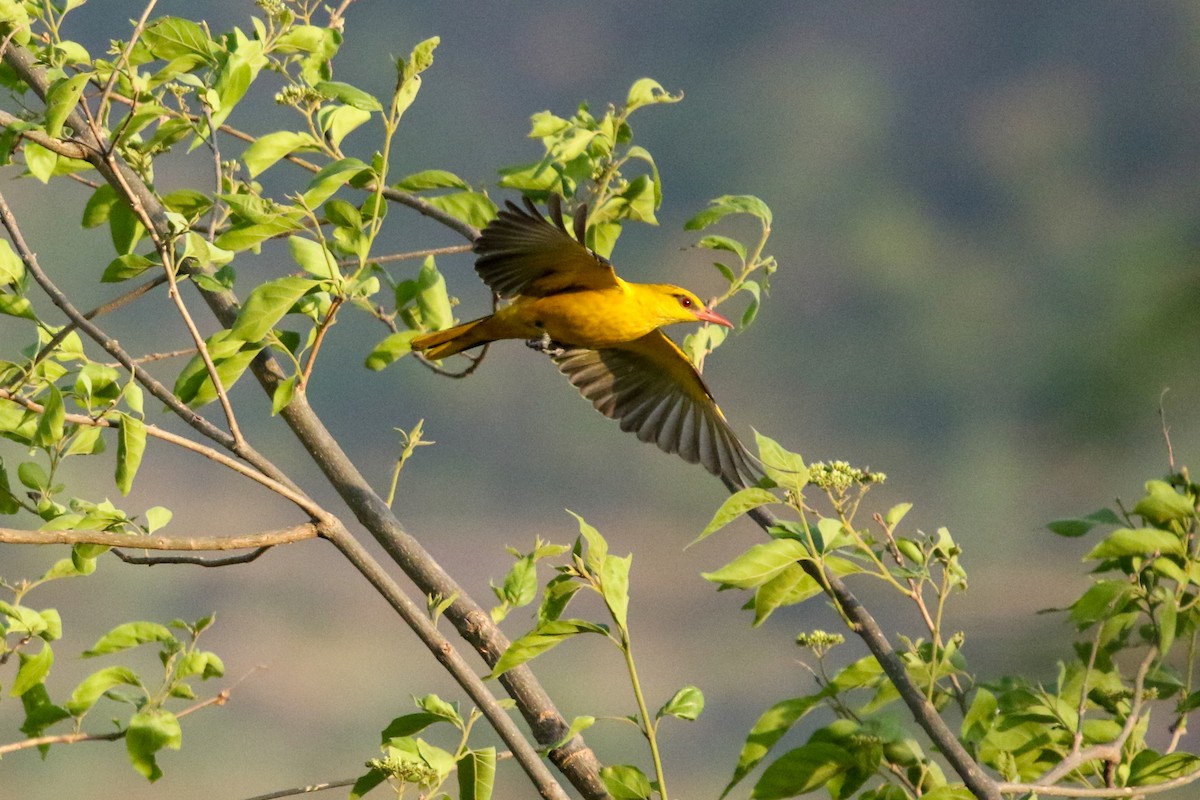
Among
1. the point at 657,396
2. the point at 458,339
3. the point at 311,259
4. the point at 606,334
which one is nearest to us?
the point at 311,259

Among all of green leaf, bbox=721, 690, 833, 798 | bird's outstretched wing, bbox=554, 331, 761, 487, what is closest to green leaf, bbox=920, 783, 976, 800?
green leaf, bbox=721, 690, 833, 798

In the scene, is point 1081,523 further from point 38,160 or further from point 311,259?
point 38,160

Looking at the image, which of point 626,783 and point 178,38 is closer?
point 626,783

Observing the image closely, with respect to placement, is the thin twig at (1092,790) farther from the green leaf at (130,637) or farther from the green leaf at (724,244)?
the green leaf at (130,637)

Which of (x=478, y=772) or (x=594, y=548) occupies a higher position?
(x=594, y=548)

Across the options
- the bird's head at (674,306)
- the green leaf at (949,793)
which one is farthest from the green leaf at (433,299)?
the bird's head at (674,306)

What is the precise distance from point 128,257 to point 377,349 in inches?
16.4

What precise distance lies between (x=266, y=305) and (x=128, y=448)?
0.20 meters

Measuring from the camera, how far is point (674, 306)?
2.71 meters

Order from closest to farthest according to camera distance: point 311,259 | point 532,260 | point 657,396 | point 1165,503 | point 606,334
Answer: point 1165,503, point 311,259, point 532,260, point 606,334, point 657,396

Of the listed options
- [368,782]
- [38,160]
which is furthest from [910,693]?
[38,160]

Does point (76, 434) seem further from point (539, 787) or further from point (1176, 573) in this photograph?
point (1176, 573)

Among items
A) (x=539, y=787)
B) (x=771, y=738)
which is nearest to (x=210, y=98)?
(x=539, y=787)

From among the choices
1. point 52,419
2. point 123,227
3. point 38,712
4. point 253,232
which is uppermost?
point 123,227
